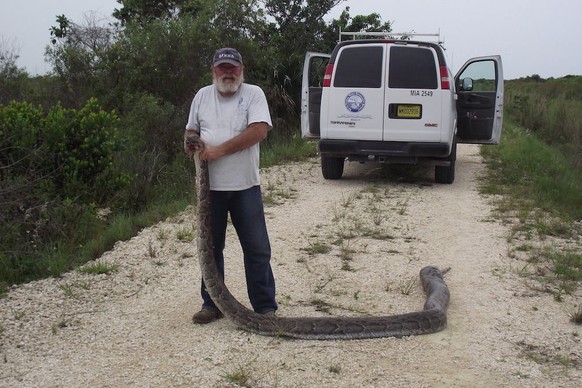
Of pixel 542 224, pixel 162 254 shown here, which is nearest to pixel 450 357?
pixel 162 254

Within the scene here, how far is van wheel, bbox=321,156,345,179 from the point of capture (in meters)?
12.0

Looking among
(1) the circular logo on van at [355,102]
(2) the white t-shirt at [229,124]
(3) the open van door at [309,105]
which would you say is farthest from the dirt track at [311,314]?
(3) the open van door at [309,105]

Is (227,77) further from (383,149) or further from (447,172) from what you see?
(447,172)

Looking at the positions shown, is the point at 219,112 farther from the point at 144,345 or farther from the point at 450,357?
the point at 450,357

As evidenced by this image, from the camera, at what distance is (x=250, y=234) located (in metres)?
5.09

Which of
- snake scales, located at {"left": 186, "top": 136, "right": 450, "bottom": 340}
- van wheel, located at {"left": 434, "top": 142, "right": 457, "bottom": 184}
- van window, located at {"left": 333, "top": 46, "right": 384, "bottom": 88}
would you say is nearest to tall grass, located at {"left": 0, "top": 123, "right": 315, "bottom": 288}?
snake scales, located at {"left": 186, "top": 136, "right": 450, "bottom": 340}

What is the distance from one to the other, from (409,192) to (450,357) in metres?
6.54

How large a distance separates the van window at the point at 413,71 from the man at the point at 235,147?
6248 millimetres

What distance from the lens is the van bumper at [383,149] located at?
10875mm

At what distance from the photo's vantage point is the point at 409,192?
1109 centimetres

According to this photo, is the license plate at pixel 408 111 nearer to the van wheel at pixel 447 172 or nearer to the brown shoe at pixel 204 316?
the van wheel at pixel 447 172

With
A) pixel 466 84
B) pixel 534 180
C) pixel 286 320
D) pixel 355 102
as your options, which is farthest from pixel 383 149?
pixel 286 320

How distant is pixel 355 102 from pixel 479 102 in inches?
122

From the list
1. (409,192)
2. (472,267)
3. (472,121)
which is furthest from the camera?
(472,121)
